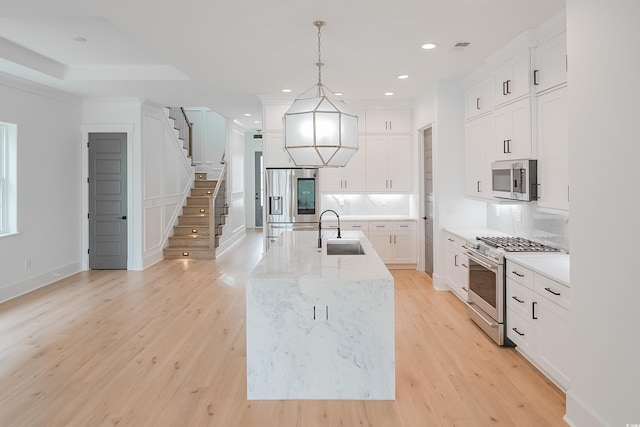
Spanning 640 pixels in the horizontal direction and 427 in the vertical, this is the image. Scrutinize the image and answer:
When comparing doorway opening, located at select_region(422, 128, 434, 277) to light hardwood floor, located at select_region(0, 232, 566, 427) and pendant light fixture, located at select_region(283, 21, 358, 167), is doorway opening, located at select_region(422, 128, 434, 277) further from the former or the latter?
pendant light fixture, located at select_region(283, 21, 358, 167)

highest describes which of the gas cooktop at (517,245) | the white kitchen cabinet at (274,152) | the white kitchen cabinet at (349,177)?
the white kitchen cabinet at (274,152)

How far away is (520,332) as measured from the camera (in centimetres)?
362

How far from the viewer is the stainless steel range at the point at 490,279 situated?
152 inches

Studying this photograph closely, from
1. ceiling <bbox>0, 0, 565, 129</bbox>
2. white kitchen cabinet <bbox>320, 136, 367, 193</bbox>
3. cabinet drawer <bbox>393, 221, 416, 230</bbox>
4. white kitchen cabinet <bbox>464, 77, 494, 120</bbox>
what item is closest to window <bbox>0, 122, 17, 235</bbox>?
ceiling <bbox>0, 0, 565, 129</bbox>

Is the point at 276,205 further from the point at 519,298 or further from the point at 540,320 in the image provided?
the point at 540,320

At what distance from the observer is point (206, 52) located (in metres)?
4.65

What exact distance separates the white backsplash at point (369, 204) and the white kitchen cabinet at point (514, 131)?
3.12m

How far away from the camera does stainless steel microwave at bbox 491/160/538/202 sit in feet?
13.0

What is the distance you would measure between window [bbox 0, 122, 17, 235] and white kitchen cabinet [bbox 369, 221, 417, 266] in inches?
200

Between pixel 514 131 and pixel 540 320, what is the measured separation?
1.93 meters

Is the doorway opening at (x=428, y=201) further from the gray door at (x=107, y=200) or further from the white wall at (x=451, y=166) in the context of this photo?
the gray door at (x=107, y=200)

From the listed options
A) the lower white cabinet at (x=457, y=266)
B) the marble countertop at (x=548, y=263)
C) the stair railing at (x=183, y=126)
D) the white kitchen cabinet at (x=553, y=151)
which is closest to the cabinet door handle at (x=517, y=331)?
the marble countertop at (x=548, y=263)

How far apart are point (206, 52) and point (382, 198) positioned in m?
4.21

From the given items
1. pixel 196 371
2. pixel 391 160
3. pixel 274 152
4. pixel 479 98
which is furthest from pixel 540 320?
pixel 274 152
